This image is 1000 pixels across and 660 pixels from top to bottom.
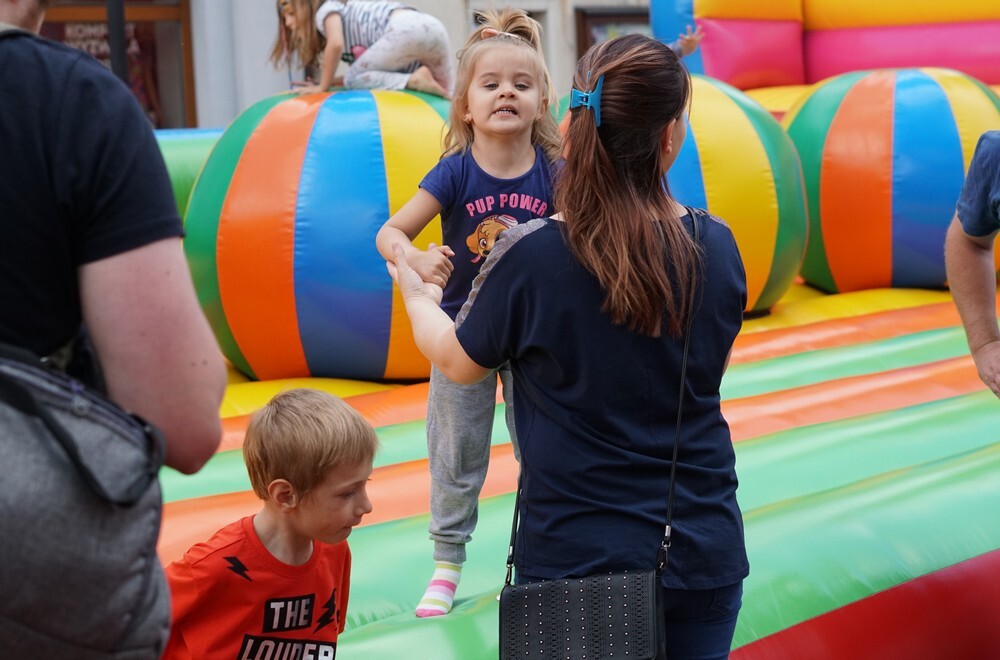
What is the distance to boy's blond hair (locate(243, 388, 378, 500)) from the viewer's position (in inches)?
73.1

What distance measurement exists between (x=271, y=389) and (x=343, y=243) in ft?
1.90

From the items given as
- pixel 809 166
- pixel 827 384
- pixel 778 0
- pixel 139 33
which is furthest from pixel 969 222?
pixel 139 33

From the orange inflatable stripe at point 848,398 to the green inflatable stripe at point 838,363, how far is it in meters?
0.11

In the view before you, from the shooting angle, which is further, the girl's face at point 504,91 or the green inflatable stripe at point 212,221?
the green inflatable stripe at point 212,221

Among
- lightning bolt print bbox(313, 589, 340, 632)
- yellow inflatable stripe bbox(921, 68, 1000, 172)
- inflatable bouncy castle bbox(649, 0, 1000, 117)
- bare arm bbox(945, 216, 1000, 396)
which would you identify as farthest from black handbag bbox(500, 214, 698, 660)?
inflatable bouncy castle bbox(649, 0, 1000, 117)

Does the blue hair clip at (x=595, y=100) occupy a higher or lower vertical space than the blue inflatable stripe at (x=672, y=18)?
higher

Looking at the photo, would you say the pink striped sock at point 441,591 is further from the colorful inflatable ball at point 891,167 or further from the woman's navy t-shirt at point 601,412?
the colorful inflatable ball at point 891,167

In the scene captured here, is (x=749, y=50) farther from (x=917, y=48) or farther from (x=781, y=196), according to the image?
(x=781, y=196)

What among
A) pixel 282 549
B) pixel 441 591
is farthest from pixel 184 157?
pixel 282 549

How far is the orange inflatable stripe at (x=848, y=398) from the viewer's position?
3.83m

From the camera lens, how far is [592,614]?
5.65 feet

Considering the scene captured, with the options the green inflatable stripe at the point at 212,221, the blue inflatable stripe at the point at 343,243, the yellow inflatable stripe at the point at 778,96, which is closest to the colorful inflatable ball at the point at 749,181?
the blue inflatable stripe at the point at 343,243

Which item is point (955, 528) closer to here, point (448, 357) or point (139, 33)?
point (448, 357)

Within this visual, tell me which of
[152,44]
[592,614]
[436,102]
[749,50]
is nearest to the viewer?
[592,614]
